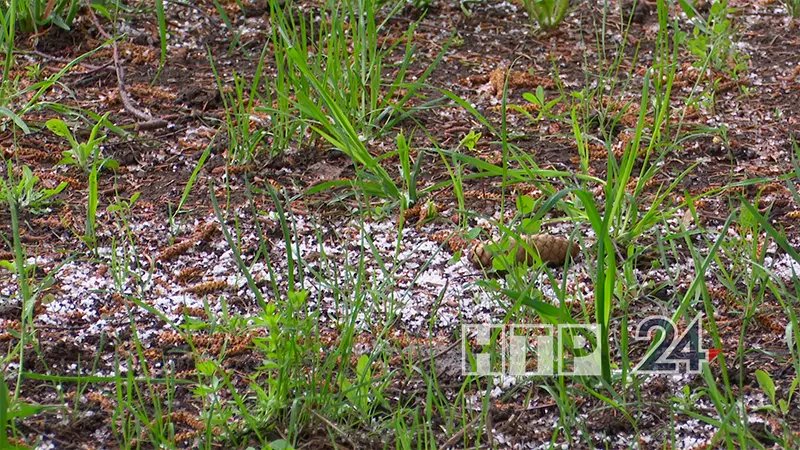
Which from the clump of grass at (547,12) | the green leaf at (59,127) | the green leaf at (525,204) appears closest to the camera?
the green leaf at (525,204)

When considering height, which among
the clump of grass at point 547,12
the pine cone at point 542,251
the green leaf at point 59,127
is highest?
the green leaf at point 59,127

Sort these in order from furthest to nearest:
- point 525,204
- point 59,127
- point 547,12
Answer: point 547,12
point 59,127
point 525,204

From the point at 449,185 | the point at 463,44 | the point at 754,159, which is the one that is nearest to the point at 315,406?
the point at 449,185

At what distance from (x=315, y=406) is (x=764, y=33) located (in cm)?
237

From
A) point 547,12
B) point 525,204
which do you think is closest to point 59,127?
point 525,204

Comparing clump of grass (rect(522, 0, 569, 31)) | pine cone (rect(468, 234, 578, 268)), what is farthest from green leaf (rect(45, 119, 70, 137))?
clump of grass (rect(522, 0, 569, 31))

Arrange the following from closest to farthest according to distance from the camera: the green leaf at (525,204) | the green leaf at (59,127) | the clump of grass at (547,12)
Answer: the green leaf at (525,204), the green leaf at (59,127), the clump of grass at (547,12)

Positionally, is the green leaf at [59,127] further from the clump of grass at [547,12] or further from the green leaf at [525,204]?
the clump of grass at [547,12]

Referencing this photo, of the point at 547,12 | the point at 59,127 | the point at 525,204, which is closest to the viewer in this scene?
the point at 525,204

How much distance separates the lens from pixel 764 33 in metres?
3.32

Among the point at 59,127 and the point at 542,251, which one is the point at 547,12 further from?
the point at 59,127

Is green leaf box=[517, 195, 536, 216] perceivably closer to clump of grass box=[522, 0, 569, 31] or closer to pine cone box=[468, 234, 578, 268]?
pine cone box=[468, 234, 578, 268]

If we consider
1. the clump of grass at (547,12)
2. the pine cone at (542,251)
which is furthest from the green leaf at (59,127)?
the clump of grass at (547,12)

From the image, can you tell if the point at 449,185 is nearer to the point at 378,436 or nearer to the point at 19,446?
the point at 378,436
